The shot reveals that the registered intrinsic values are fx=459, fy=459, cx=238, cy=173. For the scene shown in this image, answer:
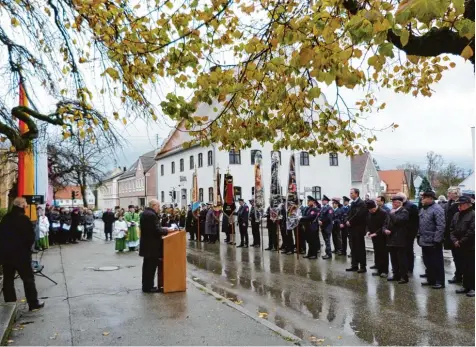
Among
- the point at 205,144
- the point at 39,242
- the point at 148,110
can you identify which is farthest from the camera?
the point at 39,242

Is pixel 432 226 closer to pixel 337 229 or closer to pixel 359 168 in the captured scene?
pixel 337 229

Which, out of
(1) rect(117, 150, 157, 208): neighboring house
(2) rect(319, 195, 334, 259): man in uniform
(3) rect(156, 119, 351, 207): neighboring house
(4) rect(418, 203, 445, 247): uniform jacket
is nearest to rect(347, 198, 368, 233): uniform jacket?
(4) rect(418, 203, 445, 247): uniform jacket

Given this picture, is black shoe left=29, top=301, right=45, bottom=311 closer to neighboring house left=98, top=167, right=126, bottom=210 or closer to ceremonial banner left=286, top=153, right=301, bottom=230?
ceremonial banner left=286, top=153, right=301, bottom=230

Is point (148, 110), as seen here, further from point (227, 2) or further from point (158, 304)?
point (158, 304)

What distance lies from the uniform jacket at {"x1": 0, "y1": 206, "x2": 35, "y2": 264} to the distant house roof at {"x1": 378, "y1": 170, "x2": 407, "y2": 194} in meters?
86.4

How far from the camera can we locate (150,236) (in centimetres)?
882

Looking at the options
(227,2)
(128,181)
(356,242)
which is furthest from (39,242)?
(128,181)

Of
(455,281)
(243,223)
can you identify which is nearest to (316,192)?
(243,223)

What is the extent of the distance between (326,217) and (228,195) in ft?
18.4

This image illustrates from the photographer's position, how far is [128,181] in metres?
79.7

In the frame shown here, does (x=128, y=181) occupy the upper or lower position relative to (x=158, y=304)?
upper

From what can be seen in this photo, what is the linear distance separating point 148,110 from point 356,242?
630 cm

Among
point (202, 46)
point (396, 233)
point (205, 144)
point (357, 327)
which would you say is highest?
point (202, 46)

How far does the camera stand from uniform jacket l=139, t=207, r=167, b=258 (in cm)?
878
